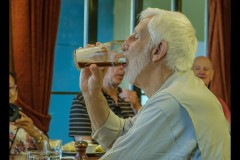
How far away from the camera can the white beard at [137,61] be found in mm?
1279

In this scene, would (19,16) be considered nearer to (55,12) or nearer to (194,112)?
(55,12)

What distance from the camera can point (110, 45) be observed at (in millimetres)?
1400

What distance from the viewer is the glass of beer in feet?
4.51

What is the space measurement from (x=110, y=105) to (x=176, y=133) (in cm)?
212

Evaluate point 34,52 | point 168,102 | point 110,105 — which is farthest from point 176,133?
point 34,52

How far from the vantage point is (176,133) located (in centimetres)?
105

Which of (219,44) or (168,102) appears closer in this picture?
(168,102)

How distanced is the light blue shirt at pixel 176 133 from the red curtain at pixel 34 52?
2839 mm

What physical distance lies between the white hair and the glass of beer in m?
0.17

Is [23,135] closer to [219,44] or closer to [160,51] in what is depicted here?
[160,51]

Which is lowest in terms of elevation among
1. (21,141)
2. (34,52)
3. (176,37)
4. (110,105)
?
(21,141)

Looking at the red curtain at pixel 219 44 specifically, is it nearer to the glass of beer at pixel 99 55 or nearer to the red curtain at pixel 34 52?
the red curtain at pixel 34 52

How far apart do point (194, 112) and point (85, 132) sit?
2.00 metres
